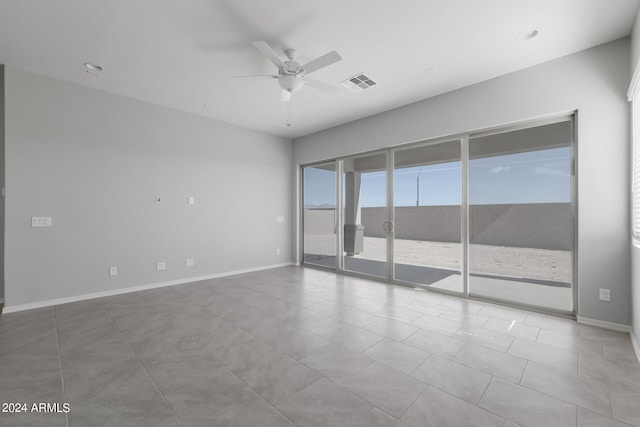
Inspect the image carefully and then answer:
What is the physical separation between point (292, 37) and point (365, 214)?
3.49 m

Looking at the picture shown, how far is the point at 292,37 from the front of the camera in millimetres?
2840

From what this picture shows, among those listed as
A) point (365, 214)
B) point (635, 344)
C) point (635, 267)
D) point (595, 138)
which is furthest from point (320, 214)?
point (635, 344)

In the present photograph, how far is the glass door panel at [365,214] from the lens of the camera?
5.17m

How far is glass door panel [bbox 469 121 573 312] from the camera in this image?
3.41 m

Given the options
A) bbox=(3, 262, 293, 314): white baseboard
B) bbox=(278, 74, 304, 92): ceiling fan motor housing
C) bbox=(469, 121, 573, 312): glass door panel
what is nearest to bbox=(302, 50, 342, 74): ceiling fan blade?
bbox=(278, 74, 304, 92): ceiling fan motor housing

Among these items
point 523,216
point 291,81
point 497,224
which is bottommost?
point 497,224

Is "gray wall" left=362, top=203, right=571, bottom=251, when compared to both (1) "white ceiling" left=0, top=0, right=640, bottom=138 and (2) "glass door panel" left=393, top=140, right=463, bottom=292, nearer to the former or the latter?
(2) "glass door panel" left=393, top=140, right=463, bottom=292

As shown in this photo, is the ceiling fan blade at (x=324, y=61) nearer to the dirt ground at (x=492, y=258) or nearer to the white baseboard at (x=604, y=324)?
the dirt ground at (x=492, y=258)

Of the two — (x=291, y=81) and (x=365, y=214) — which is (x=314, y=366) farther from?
(x=365, y=214)

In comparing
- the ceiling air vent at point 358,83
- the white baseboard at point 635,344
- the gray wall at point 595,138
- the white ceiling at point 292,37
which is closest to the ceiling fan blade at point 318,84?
the white ceiling at point 292,37

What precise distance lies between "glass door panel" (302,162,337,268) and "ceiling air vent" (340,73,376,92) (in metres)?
2.23

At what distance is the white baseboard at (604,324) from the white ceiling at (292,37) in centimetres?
302

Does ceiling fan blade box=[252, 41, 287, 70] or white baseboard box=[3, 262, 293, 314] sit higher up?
ceiling fan blade box=[252, 41, 287, 70]

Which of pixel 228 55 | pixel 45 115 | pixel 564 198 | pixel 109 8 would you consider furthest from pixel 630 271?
pixel 45 115
